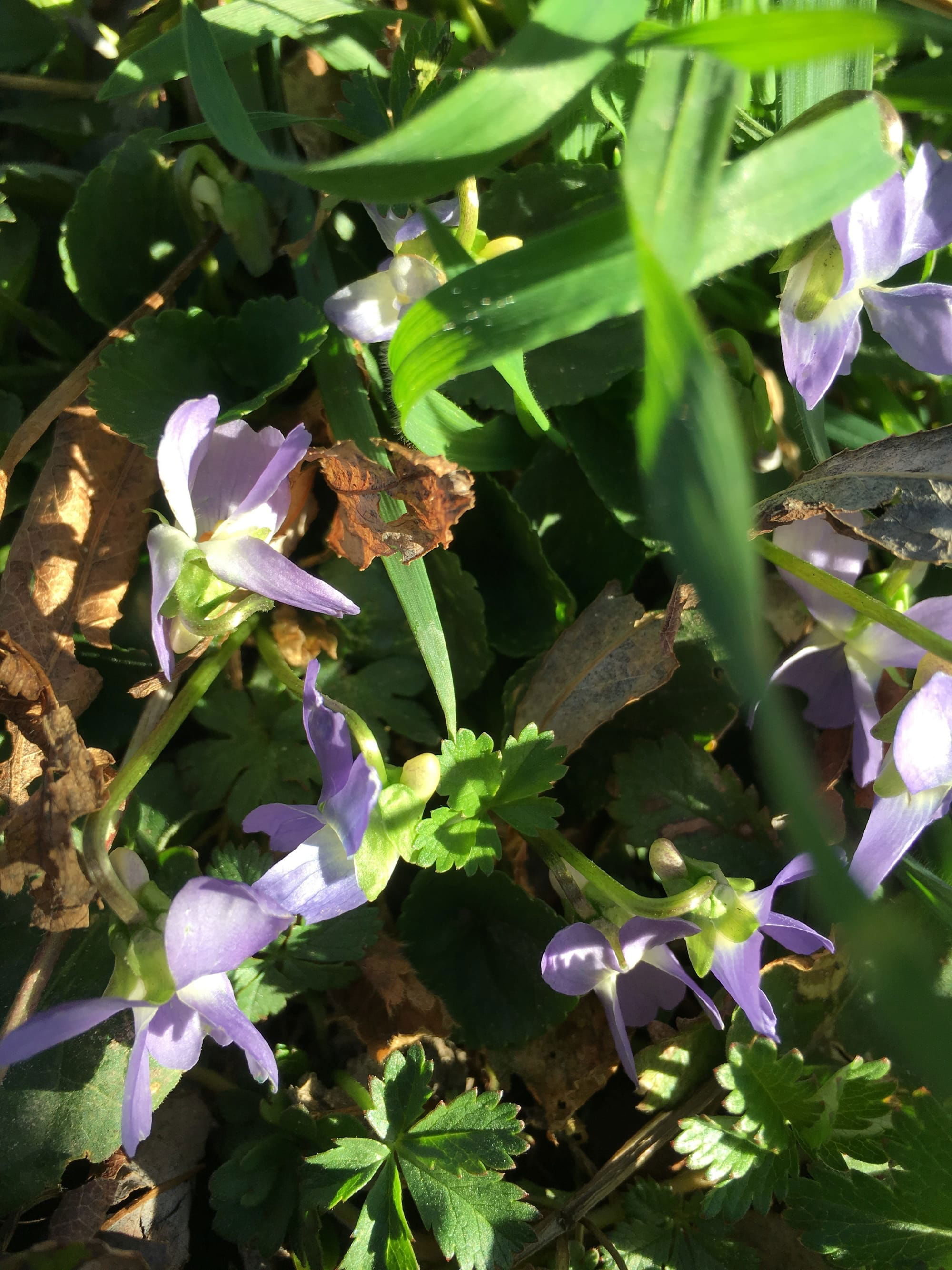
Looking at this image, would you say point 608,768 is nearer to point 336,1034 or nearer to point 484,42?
point 336,1034

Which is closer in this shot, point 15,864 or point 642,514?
point 15,864

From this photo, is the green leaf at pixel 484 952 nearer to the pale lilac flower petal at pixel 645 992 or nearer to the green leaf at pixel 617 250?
the pale lilac flower petal at pixel 645 992

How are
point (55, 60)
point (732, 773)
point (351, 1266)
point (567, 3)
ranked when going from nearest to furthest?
point (567, 3) < point (351, 1266) < point (732, 773) < point (55, 60)

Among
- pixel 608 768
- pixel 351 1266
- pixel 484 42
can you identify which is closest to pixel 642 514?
pixel 608 768

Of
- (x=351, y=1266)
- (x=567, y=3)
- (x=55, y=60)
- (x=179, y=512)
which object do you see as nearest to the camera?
(x=567, y=3)

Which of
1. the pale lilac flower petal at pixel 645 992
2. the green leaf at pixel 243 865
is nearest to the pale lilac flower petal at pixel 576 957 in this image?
the pale lilac flower petal at pixel 645 992

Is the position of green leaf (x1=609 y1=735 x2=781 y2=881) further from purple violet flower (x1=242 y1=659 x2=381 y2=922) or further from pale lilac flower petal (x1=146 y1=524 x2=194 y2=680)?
pale lilac flower petal (x1=146 y1=524 x2=194 y2=680)

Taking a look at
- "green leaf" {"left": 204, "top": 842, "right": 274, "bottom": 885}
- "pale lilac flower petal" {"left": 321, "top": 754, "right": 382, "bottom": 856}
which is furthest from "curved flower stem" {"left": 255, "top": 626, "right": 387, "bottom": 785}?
"green leaf" {"left": 204, "top": 842, "right": 274, "bottom": 885}

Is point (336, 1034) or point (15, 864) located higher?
point (15, 864)
